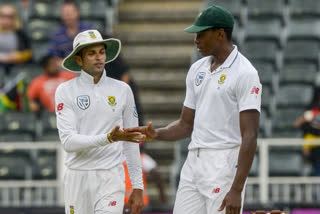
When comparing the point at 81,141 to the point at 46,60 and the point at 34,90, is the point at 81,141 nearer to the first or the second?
the point at 34,90

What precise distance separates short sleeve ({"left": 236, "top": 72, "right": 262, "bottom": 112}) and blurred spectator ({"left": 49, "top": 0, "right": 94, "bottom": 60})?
6.16m

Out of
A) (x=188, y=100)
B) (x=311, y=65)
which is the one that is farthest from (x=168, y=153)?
(x=188, y=100)

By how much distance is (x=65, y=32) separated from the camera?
471 inches

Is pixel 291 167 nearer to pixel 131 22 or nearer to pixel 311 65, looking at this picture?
pixel 311 65

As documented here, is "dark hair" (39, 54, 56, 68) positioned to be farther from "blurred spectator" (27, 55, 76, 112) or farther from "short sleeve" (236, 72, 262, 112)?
"short sleeve" (236, 72, 262, 112)

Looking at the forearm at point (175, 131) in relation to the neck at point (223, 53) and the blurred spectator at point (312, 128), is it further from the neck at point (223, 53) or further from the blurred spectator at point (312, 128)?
the blurred spectator at point (312, 128)

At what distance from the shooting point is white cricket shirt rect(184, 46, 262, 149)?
18.7 ft

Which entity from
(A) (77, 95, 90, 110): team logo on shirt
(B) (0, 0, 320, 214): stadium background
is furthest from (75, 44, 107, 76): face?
(B) (0, 0, 320, 214): stadium background

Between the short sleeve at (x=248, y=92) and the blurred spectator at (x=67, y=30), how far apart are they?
616 centimetres

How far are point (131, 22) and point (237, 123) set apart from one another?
8.25 meters

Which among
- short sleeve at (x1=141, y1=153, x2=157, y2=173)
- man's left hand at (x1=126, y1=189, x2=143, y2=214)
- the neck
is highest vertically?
the neck

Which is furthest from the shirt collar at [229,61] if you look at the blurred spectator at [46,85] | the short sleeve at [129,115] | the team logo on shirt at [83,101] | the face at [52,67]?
the face at [52,67]

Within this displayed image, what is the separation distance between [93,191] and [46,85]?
5528 millimetres

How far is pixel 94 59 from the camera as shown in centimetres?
606
